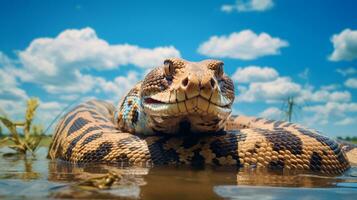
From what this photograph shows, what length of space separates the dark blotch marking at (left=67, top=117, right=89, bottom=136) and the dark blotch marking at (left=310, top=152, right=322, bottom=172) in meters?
3.83

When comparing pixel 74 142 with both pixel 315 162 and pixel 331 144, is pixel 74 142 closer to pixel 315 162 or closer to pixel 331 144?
pixel 315 162

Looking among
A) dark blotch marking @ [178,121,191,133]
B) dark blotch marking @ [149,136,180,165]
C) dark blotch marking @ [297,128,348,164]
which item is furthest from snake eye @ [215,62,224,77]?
dark blotch marking @ [297,128,348,164]

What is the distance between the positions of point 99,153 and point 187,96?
1.86 metres

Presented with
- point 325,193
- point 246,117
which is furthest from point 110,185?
point 246,117

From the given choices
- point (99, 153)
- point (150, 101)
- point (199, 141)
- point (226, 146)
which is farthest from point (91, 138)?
point (226, 146)

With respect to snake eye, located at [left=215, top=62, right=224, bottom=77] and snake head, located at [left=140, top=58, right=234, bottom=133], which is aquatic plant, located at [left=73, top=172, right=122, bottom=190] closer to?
snake head, located at [left=140, top=58, right=234, bottom=133]

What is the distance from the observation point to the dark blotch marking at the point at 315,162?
5.21 metres

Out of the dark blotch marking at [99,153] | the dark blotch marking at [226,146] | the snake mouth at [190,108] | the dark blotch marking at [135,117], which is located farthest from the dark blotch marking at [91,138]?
the dark blotch marking at [226,146]

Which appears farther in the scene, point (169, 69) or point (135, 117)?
point (135, 117)

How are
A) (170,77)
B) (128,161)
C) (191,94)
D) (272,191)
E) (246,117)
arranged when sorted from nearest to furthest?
(272,191)
(191,94)
(170,77)
(128,161)
(246,117)

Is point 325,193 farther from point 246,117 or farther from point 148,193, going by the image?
point 246,117

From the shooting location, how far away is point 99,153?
18.6ft

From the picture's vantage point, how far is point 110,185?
2.79 meters

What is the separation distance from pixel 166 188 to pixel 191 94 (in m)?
1.67
